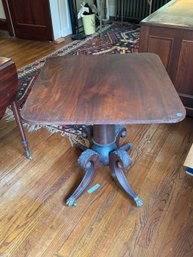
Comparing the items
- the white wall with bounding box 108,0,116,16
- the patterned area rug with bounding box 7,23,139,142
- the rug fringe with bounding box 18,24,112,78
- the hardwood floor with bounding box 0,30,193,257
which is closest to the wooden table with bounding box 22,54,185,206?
the hardwood floor with bounding box 0,30,193,257

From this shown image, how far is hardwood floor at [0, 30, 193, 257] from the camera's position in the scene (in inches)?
48.7

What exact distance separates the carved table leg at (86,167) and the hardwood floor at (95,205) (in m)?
0.05

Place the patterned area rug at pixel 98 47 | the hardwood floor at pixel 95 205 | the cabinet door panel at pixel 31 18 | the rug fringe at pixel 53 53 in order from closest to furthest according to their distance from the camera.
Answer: the hardwood floor at pixel 95 205 → the patterned area rug at pixel 98 47 → the rug fringe at pixel 53 53 → the cabinet door panel at pixel 31 18

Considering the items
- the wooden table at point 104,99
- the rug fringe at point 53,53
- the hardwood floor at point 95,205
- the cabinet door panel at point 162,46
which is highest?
the wooden table at point 104,99

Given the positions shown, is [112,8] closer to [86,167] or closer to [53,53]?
[53,53]

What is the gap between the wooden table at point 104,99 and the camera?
3.22ft

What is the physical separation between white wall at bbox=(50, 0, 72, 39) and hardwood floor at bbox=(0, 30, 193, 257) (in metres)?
2.54

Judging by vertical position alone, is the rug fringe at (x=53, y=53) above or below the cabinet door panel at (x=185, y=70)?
below

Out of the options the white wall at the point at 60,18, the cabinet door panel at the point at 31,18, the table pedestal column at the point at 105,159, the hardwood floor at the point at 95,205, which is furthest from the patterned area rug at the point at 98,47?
the table pedestal column at the point at 105,159

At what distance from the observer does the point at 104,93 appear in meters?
1.11

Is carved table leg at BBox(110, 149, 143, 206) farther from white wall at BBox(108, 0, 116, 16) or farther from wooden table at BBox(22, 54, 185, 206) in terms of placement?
white wall at BBox(108, 0, 116, 16)

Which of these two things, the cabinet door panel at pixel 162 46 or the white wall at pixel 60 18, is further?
the white wall at pixel 60 18

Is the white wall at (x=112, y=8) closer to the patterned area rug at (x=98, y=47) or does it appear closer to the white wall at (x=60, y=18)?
the patterned area rug at (x=98, y=47)

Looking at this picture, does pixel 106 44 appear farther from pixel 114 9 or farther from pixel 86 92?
pixel 86 92
